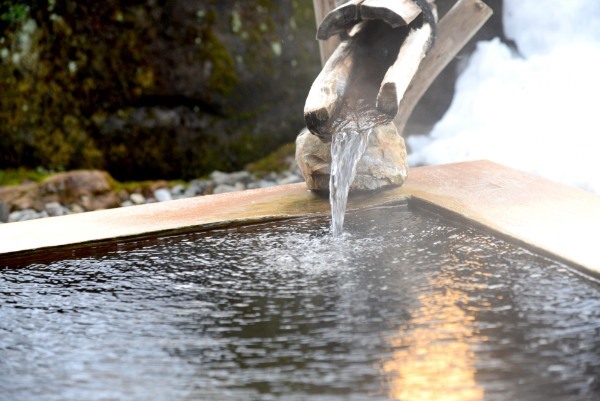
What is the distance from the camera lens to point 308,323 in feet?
5.74

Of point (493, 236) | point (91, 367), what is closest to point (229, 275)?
point (91, 367)

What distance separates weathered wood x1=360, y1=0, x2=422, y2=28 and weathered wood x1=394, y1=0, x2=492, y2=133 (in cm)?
93

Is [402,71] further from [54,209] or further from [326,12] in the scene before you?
[54,209]

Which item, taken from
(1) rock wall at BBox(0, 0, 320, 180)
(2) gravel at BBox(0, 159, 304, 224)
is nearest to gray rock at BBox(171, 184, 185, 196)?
(2) gravel at BBox(0, 159, 304, 224)

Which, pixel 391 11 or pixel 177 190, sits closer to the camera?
pixel 391 11

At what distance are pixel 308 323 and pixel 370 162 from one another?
155cm

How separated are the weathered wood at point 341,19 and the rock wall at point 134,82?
2.80m

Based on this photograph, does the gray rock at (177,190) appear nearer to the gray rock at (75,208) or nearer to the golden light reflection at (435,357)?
the gray rock at (75,208)

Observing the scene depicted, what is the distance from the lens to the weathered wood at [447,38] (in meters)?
3.90

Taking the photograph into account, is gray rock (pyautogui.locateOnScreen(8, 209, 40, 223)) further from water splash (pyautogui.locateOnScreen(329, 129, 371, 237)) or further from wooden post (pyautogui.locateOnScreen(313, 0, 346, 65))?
water splash (pyautogui.locateOnScreen(329, 129, 371, 237))

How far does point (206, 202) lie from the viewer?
333 cm

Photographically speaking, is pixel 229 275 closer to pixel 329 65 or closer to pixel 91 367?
pixel 91 367

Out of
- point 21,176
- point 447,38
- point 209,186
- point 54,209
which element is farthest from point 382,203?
point 21,176

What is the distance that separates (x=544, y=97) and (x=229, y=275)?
3.59 meters
